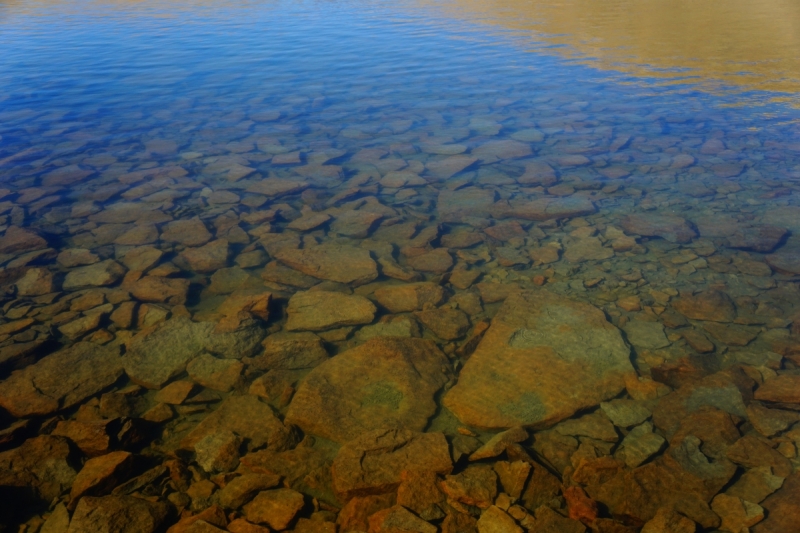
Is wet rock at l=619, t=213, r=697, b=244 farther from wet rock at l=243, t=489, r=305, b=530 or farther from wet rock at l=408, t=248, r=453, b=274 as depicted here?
wet rock at l=243, t=489, r=305, b=530

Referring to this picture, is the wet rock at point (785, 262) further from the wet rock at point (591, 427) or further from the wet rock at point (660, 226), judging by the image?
the wet rock at point (591, 427)

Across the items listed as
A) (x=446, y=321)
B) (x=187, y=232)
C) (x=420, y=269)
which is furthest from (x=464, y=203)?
(x=187, y=232)

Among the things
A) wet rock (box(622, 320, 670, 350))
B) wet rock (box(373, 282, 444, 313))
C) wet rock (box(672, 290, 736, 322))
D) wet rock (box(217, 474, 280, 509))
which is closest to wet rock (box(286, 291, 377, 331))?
wet rock (box(373, 282, 444, 313))

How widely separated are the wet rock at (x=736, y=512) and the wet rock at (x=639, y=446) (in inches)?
19.5

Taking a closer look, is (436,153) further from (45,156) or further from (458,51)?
(458,51)

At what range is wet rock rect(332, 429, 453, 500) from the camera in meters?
3.77

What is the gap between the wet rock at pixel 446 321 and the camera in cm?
545

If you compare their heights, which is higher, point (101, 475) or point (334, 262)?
point (101, 475)

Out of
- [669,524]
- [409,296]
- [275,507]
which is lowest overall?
[409,296]

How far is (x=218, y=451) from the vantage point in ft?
13.4

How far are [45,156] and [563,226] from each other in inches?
347

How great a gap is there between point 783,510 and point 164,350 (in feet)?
15.9

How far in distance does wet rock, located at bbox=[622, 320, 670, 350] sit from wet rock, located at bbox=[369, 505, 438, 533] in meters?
2.79

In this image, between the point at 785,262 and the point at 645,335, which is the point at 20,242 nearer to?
the point at 645,335
